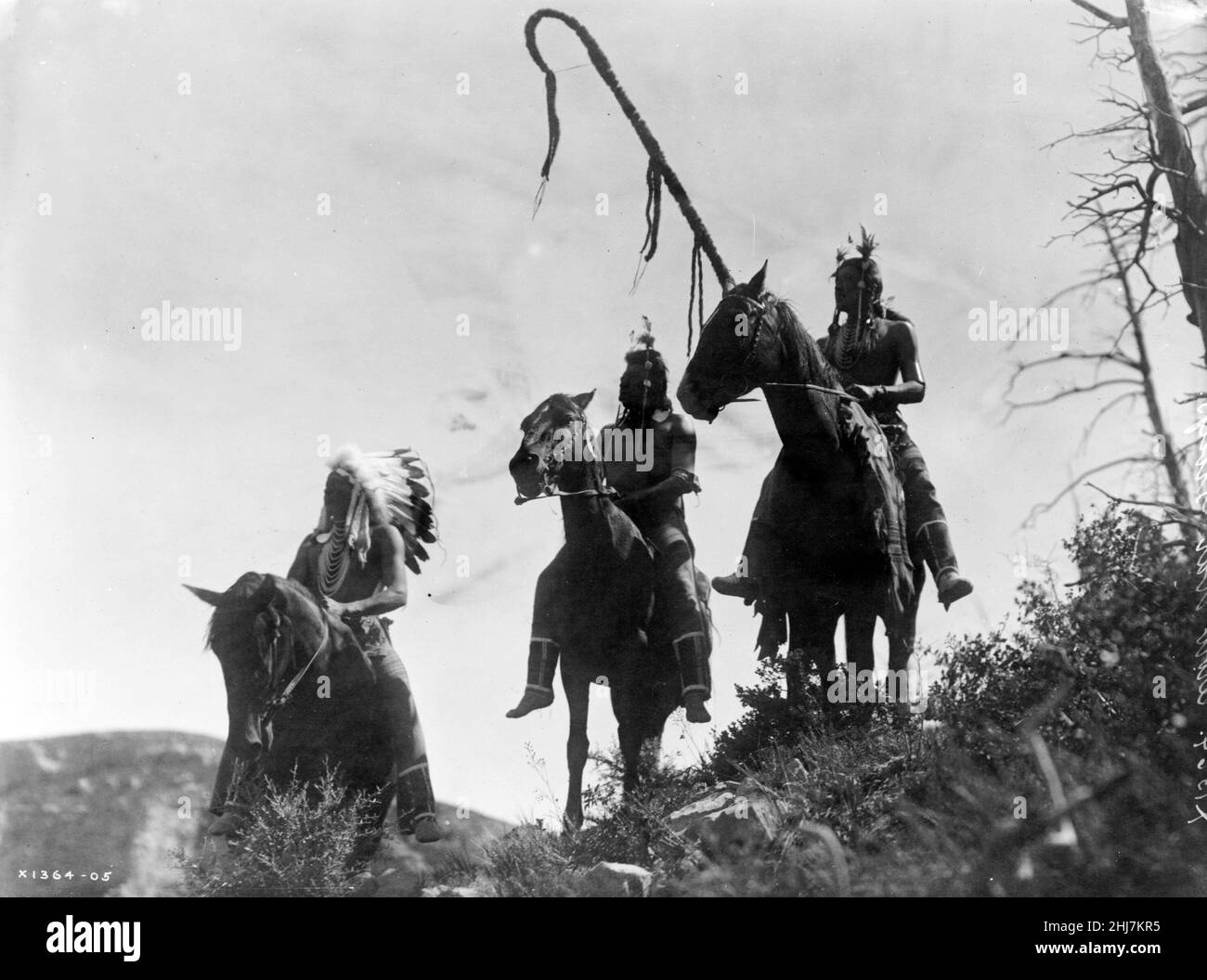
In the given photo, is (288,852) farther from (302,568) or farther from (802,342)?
(802,342)

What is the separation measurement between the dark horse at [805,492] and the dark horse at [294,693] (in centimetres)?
257

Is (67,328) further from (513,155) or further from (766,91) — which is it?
(766,91)

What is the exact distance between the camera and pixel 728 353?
9.10m

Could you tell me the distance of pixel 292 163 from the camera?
1096 centimetres

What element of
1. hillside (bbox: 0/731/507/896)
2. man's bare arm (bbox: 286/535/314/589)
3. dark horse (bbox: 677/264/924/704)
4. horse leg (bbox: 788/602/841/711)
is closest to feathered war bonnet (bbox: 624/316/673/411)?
dark horse (bbox: 677/264/924/704)

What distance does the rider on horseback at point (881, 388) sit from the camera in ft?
31.4

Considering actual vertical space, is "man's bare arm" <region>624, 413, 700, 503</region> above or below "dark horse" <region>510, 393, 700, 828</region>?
above

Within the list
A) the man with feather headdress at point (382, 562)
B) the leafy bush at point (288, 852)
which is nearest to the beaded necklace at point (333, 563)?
the man with feather headdress at point (382, 562)

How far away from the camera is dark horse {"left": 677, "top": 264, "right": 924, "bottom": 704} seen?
9.14m

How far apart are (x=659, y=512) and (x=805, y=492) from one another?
3.57 feet

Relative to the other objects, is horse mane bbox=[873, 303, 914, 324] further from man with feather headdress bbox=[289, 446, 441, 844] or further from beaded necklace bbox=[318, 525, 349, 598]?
beaded necklace bbox=[318, 525, 349, 598]

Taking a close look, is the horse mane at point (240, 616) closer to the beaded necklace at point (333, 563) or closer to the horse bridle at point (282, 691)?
the horse bridle at point (282, 691)

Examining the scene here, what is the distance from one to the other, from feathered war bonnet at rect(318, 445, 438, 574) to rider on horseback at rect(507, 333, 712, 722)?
0.99m
